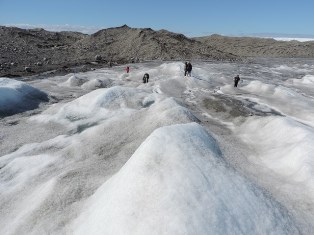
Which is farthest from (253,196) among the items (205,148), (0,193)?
(0,193)

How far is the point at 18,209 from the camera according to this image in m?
12.5

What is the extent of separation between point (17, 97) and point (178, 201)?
1934cm

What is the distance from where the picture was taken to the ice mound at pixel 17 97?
954 inches

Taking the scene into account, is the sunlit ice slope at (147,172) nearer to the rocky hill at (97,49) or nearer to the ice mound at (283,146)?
the ice mound at (283,146)

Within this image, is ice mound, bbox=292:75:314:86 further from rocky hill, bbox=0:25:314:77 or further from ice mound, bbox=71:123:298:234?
ice mound, bbox=71:123:298:234

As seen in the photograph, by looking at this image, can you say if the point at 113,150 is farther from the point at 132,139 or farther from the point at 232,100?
the point at 232,100

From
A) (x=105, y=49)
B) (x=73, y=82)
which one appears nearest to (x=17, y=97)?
(x=73, y=82)

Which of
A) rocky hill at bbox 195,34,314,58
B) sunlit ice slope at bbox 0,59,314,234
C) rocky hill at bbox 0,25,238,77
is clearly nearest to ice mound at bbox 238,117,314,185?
sunlit ice slope at bbox 0,59,314,234

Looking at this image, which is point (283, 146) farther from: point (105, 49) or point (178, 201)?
point (105, 49)

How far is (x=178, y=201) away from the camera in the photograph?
32.3 feet

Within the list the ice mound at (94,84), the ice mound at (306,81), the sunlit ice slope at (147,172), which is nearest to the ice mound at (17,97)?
the sunlit ice slope at (147,172)

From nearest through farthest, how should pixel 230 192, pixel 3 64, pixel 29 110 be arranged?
pixel 230 192 → pixel 29 110 → pixel 3 64

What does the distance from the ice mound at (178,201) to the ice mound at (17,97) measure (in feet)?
46.4

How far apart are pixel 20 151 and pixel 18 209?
532 cm
